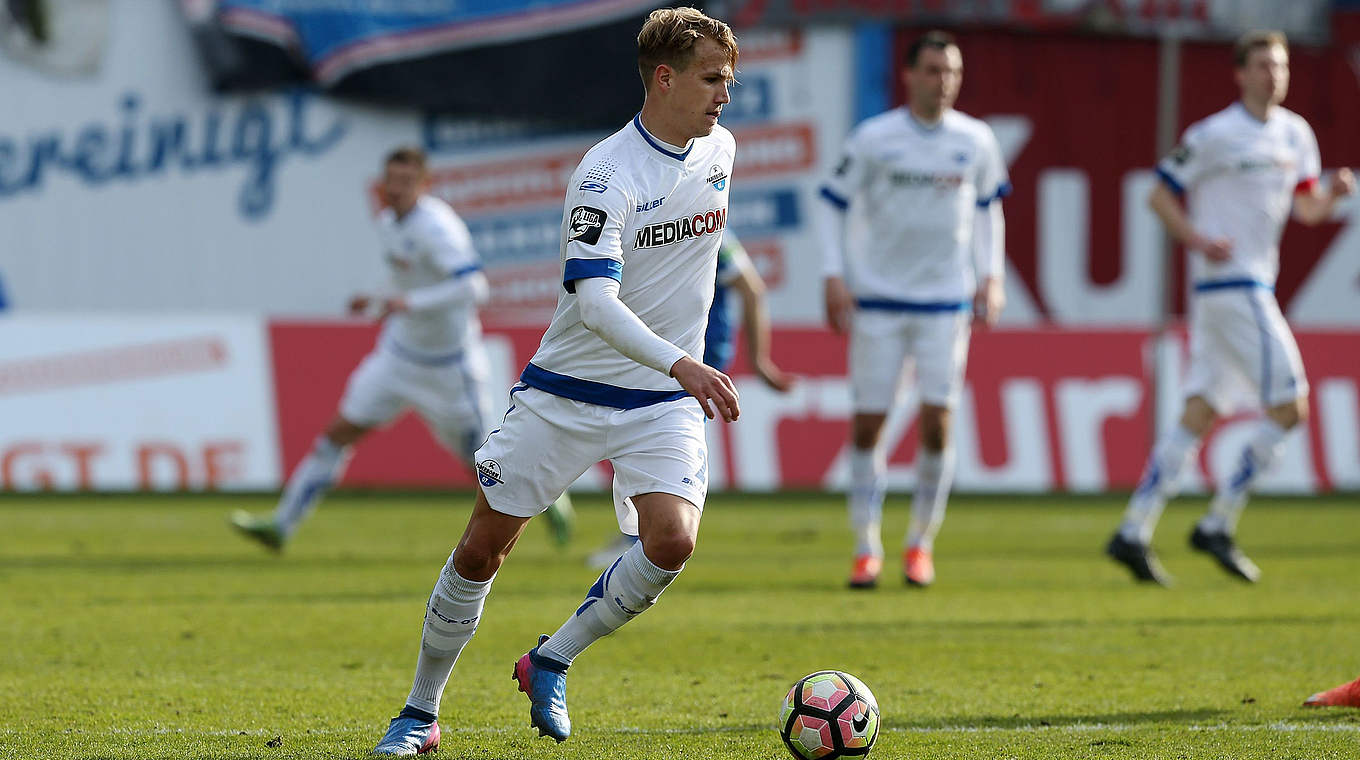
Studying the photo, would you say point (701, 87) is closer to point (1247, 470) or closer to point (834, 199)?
point (834, 199)

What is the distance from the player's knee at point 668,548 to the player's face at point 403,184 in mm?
5626

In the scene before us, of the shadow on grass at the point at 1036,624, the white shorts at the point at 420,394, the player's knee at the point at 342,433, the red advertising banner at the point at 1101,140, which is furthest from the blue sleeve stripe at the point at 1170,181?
the red advertising banner at the point at 1101,140

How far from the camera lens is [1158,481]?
9469 millimetres

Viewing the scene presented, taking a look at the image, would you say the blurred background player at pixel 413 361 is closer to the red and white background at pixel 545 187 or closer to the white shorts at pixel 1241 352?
the white shorts at pixel 1241 352

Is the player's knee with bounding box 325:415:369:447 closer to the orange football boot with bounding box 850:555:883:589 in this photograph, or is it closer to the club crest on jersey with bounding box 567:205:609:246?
the orange football boot with bounding box 850:555:883:589

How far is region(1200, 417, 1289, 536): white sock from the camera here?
937 centimetres

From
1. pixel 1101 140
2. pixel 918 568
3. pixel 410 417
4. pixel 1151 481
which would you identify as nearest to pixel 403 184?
pixel 918 568

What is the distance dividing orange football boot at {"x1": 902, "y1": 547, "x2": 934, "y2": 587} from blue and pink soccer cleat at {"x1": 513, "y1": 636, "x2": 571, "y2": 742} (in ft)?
14.2

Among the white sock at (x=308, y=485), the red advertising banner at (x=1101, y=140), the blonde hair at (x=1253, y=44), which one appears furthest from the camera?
the red advertising banner at (x=1101, y=140)

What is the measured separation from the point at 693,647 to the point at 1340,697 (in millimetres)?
2480

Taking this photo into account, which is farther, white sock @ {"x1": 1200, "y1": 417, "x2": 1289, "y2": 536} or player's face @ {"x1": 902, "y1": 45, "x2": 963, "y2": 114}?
white sock @ {"x1": 1200, "y1": 417, "x2": 1289, "y2": 536}

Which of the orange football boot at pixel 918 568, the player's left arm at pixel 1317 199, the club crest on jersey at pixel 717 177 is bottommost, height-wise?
the orange football boot at pixel 918 568

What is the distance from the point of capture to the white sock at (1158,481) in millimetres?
9414

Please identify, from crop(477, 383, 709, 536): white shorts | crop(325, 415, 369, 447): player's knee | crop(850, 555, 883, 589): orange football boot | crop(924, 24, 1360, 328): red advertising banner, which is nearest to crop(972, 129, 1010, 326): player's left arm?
crop(850, 555, 883, 589): orange football boot
